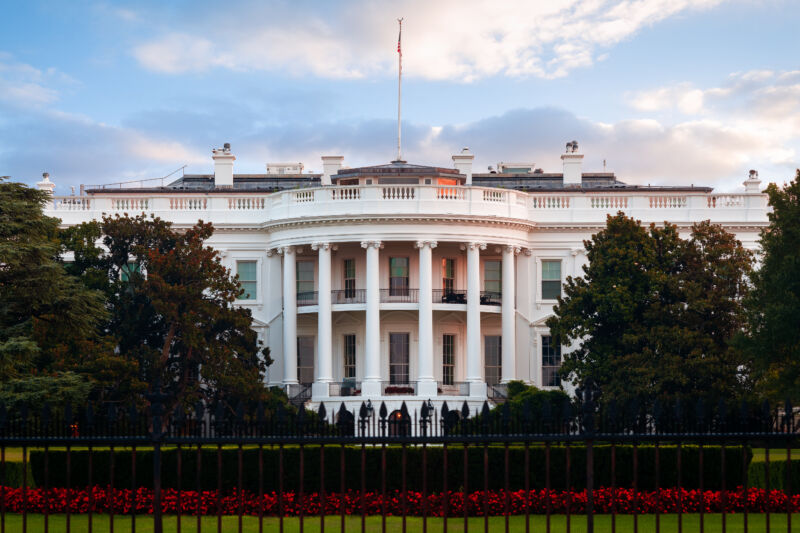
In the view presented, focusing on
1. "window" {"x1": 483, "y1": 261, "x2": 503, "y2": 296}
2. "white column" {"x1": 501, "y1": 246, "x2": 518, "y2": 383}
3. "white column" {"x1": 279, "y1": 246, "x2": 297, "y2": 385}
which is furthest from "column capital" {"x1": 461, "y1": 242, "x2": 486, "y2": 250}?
"white column" {"x1": 279, "y1": 246, "x2": 297, "y2": 385}

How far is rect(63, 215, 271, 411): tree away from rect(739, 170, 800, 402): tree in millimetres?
17439

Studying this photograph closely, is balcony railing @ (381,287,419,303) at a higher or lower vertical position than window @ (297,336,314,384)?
higher

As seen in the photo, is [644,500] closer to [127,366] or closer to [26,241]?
[26,241]

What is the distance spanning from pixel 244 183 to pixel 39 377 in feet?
108

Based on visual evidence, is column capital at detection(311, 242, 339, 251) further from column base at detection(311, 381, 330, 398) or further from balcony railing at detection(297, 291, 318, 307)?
column base at detection(311, 381, 330, 398)

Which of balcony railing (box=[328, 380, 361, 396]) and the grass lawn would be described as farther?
balcony railing (box=[328, 380, 361, 396])

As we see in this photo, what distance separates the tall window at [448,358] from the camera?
190ft

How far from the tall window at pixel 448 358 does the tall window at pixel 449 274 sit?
7.41ft

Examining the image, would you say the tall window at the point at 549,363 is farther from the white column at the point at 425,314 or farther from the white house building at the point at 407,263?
the white column at the point at 425,314

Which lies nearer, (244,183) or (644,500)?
(644,500)

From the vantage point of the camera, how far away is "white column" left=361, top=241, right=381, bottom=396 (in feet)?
178

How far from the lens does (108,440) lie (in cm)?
1584

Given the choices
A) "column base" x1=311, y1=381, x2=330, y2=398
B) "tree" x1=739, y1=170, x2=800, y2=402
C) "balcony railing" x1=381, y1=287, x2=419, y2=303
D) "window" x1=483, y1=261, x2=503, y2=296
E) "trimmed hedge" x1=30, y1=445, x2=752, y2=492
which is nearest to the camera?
"trimmed hedge" x1=30, y1=445, x2=752, y2=492

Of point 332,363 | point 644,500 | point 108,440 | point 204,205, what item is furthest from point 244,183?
point 108,440
